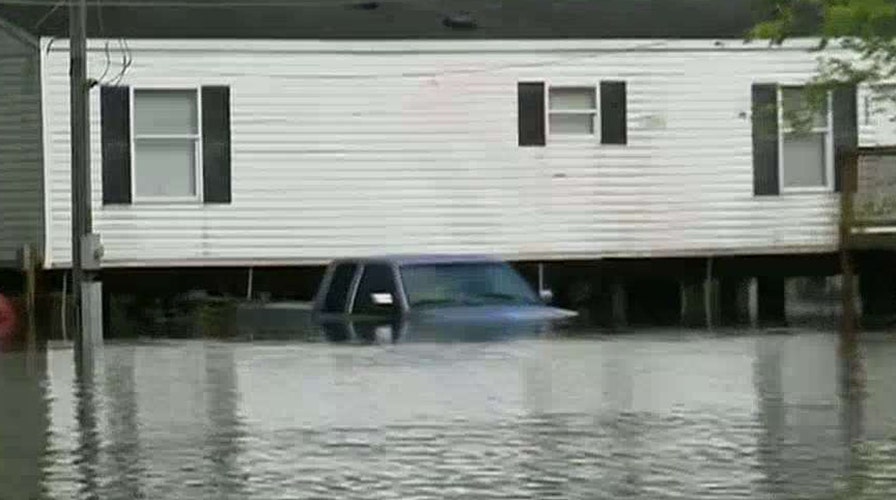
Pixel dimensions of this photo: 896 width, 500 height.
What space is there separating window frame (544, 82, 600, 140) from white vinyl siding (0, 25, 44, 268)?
7.99m

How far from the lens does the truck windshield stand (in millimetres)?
27844

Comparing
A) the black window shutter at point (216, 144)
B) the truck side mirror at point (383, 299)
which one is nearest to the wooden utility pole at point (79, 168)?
the truck side mirror at point (383, 299)

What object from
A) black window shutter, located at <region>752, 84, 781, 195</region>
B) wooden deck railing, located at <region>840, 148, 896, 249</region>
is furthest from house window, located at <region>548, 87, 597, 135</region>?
wooden deck railing, located at <region>840, 148, 896, 249</region>

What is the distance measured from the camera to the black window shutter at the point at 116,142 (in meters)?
37.3

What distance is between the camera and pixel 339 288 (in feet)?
98.1

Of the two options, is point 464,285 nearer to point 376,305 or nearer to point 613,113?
point 376,305

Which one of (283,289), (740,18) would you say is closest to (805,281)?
(740,18)

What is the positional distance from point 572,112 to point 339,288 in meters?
10.4

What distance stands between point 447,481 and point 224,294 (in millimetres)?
24797

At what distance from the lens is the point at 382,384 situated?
71.4 feet

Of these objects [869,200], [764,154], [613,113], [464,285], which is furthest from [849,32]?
[764,154]

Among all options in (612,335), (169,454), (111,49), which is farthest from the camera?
(111,49)

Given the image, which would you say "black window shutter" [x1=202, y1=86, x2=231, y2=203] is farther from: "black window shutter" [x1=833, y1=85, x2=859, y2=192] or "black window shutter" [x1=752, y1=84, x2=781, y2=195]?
"black window shutter" [x1=833, y1=85, x2=859, y2=192]

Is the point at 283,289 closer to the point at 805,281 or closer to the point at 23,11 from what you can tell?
the point at 23,11
